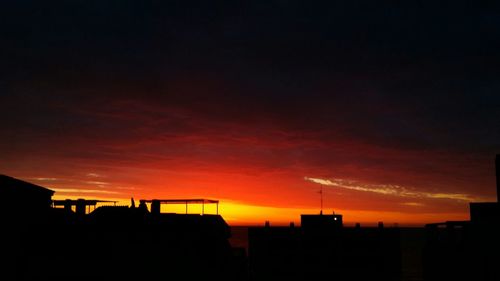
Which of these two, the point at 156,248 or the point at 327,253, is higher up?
the point at 156,248

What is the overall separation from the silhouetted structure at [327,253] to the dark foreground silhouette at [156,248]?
0.43 ft

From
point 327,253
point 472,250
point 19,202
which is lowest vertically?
point 327,253

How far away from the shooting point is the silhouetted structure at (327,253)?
189ft

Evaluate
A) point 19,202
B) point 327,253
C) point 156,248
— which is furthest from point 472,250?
point 19,202

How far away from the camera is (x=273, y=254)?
202ft

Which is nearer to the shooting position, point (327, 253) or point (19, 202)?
point (19, 202)

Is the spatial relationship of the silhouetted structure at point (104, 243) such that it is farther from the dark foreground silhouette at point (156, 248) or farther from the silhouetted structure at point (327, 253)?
the silhouetted structure at point (327, 253)

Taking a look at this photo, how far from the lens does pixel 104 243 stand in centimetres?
3142

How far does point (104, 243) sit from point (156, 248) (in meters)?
4.48

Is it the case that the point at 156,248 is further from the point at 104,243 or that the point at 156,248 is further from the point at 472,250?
the point at 472,250

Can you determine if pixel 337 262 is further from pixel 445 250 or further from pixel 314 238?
pixel 445 250

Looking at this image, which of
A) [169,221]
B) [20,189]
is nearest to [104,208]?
[169,221]

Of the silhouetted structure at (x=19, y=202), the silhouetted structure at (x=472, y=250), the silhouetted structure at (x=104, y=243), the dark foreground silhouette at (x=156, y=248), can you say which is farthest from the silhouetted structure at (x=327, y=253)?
the silhouetted structure at (x=19, y=202)

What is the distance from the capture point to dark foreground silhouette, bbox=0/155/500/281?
1122 inches
